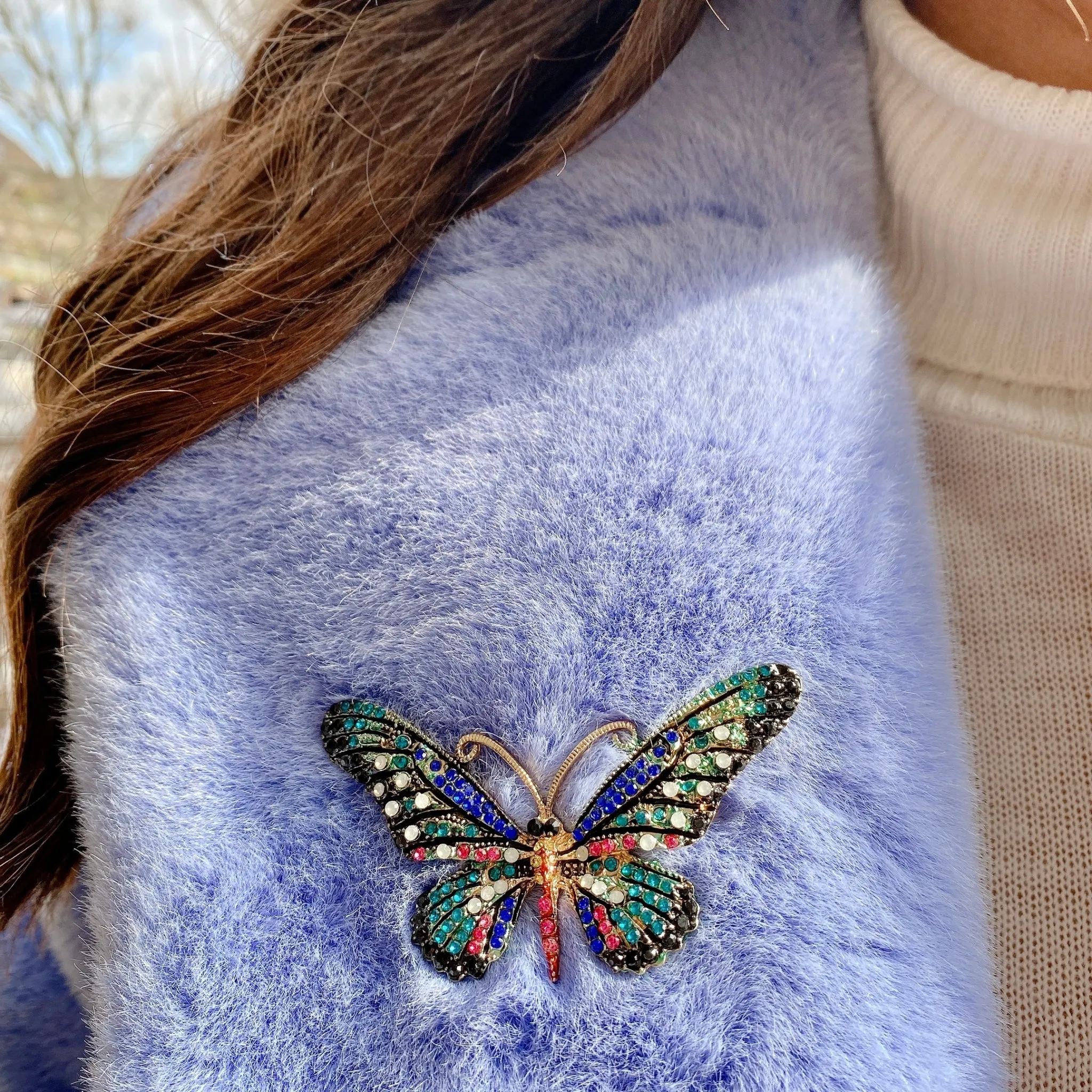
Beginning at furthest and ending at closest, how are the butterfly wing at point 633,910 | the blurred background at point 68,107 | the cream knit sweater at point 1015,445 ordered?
the blurred background at point 68,107 → the cream knit sweater at point 1015,445 → the butterfly wing at point 633,910

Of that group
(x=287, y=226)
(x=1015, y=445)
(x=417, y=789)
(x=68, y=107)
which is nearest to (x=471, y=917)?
(x=417, y=789)

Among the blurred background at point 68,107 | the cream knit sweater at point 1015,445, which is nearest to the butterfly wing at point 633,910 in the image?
the cream knit sweater at point 1015,445

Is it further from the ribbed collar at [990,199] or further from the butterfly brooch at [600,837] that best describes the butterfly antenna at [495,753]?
the ribbed collar at [990,199]

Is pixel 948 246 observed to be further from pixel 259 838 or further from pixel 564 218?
pixel 259 838

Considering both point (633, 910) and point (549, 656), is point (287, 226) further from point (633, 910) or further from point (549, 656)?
point (633, 910)

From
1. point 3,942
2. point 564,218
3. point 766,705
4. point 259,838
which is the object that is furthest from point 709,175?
point 3,942

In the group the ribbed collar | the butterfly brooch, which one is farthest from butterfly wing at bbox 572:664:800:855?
the ribbed collar
